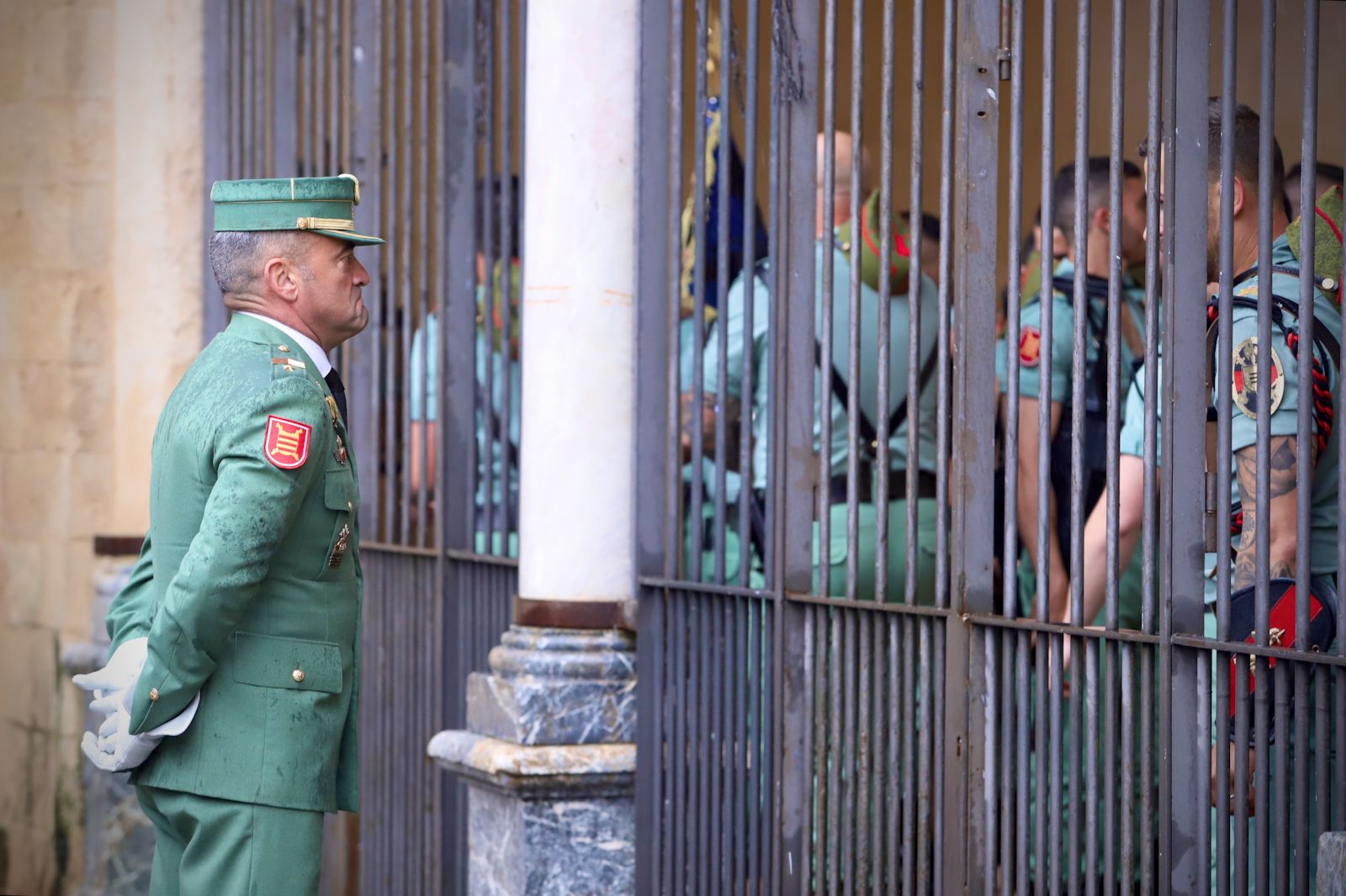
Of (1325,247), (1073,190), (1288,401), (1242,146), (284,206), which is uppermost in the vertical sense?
(1073,190)

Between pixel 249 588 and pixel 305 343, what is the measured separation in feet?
1.85

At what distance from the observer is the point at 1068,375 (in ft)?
17.4

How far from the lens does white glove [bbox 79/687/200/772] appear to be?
3559 mm

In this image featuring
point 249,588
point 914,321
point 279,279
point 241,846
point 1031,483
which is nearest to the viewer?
point 249,588

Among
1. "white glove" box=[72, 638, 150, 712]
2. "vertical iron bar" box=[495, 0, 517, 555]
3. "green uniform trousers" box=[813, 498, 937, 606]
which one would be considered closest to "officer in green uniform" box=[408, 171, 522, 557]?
"vertical iron bar" box=[495, 0, 517, 555]

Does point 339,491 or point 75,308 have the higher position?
point 75,308

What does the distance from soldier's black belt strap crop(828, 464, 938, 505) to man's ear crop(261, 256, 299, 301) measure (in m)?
1.31

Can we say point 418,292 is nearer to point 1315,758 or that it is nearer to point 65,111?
point 65,111

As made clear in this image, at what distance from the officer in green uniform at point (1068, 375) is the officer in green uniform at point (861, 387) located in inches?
11.2

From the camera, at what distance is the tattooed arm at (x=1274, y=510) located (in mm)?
3355

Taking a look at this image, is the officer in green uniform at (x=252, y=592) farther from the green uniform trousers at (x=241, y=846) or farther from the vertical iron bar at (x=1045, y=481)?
the vertical iron bar at (x=1045, y=481)

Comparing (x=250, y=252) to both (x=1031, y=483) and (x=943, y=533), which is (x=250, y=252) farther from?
(x=1031, y=483)

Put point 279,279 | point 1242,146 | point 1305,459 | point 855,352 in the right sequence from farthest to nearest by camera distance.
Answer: point 855,352 → point 279,279 → point 1242,146 → point 1305,459

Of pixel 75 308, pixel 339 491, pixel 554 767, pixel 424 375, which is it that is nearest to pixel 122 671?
pixel 339 491
